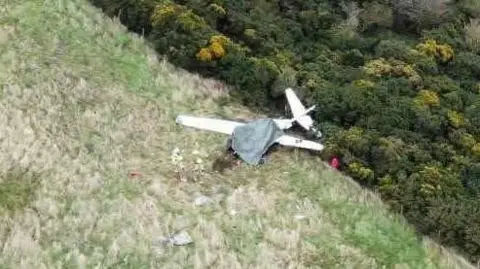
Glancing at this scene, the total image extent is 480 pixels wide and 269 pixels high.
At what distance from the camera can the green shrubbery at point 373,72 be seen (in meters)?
17.2

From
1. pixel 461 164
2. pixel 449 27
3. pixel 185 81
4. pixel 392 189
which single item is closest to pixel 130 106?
pixel 185 81

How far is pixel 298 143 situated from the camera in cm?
1842

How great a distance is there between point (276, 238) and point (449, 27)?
1237 centimetres

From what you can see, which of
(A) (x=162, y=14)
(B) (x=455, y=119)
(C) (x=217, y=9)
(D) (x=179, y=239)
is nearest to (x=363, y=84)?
(B) (x=455, y=119)

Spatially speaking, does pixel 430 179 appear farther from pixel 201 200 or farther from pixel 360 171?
pixel 201 200

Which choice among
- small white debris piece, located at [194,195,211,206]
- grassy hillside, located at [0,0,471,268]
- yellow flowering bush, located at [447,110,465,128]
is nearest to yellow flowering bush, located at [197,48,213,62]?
grassy hillside, located at [0,0,471,268]

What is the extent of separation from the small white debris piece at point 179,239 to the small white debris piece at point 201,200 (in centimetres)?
117

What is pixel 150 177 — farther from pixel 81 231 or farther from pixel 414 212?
pixel 414 212

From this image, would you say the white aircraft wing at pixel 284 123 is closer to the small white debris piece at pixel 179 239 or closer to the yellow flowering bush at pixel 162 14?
the small white debris piece at pixel 179 239

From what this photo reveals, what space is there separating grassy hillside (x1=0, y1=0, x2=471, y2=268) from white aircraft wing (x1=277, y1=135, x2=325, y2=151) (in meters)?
0.30

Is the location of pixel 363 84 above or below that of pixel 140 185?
above

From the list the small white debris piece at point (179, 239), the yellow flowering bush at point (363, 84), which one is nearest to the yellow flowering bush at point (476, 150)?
the yellow flowering bush at point (363, 84)

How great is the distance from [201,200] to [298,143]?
11.0ft

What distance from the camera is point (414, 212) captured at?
1648 cm
